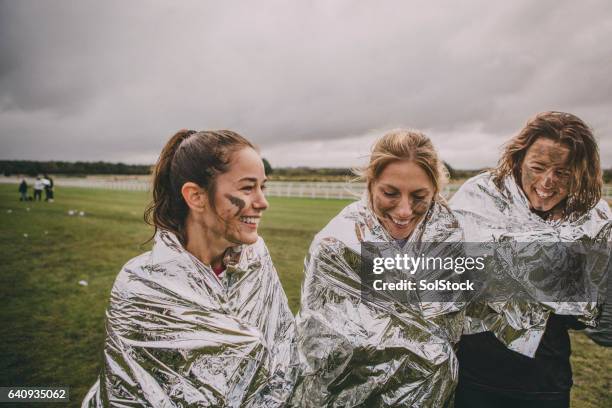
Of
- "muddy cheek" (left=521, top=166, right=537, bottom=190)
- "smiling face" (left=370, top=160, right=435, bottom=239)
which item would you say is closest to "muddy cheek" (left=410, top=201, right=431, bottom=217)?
"smiling face" (left=370, top=160, right=435, bottom=239)

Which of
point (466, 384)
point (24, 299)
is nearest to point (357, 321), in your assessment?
point (466, 384)

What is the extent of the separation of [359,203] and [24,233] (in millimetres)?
12865

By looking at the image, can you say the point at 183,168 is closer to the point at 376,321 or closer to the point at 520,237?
the point at 376,321

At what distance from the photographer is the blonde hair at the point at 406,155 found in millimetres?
2180

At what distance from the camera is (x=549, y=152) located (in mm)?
2090

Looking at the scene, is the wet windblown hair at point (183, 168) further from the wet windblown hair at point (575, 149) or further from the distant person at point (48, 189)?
the distant person at point (48, 189)

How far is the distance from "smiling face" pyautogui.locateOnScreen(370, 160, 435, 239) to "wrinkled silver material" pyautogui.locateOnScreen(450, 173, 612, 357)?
0.97 ft

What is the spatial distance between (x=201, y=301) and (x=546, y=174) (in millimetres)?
1965

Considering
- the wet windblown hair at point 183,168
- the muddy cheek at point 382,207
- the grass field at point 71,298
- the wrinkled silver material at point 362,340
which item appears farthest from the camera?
the grass field at point 71,298

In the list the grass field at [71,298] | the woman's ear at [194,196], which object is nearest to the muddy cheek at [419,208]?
the woman's ear at [194,196]

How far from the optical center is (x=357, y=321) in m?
1.97

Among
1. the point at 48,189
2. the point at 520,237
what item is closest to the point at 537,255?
the point at 520,237

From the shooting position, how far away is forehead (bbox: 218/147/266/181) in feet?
6.82

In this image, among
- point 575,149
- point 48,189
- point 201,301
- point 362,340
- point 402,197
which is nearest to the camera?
point 201,301
